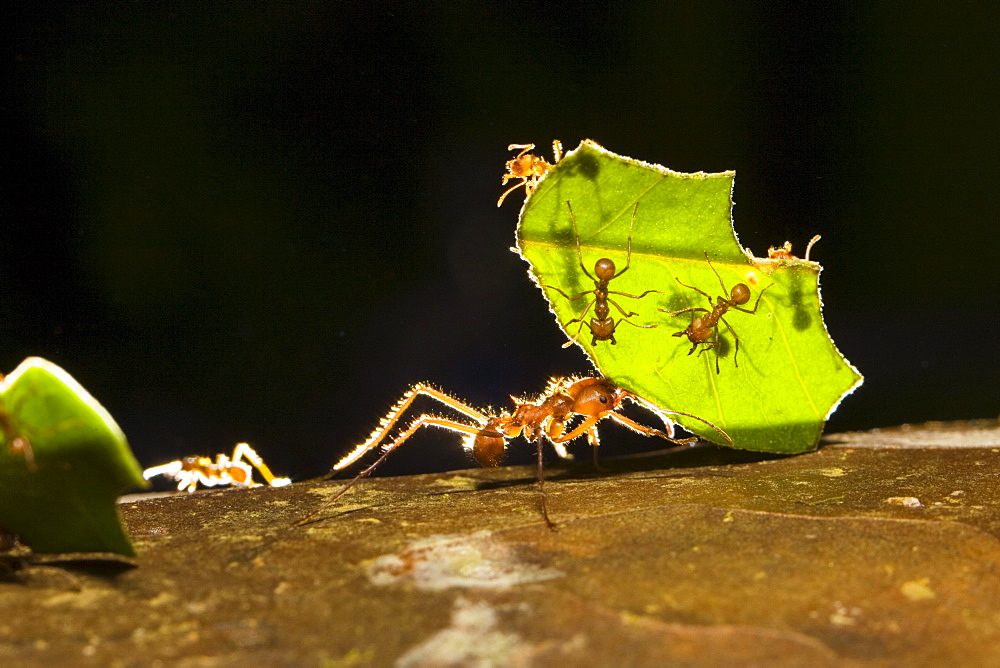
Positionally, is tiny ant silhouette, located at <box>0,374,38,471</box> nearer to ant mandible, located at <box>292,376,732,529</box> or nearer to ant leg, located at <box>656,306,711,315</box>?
ant mandible, located at <box>292,376,732,529</box>

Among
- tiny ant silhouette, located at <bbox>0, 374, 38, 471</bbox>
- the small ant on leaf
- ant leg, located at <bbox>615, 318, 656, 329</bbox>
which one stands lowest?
the small ant on leaf

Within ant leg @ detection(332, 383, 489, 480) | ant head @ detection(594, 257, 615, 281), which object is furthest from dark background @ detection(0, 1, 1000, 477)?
ant head @ detection(594, 257, 615, 281)

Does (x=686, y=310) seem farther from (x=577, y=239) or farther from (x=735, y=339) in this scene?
(x=577, y=239)

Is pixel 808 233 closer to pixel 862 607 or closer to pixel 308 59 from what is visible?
pixel 308 59

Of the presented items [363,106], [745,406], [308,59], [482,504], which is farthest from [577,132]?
[482,504]

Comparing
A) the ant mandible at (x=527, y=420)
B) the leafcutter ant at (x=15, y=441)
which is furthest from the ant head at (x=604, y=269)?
the leafcutter ant at (x=15, y=441)

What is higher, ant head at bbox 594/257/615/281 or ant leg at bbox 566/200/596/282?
ant leg at bbox 566/200/596/282
